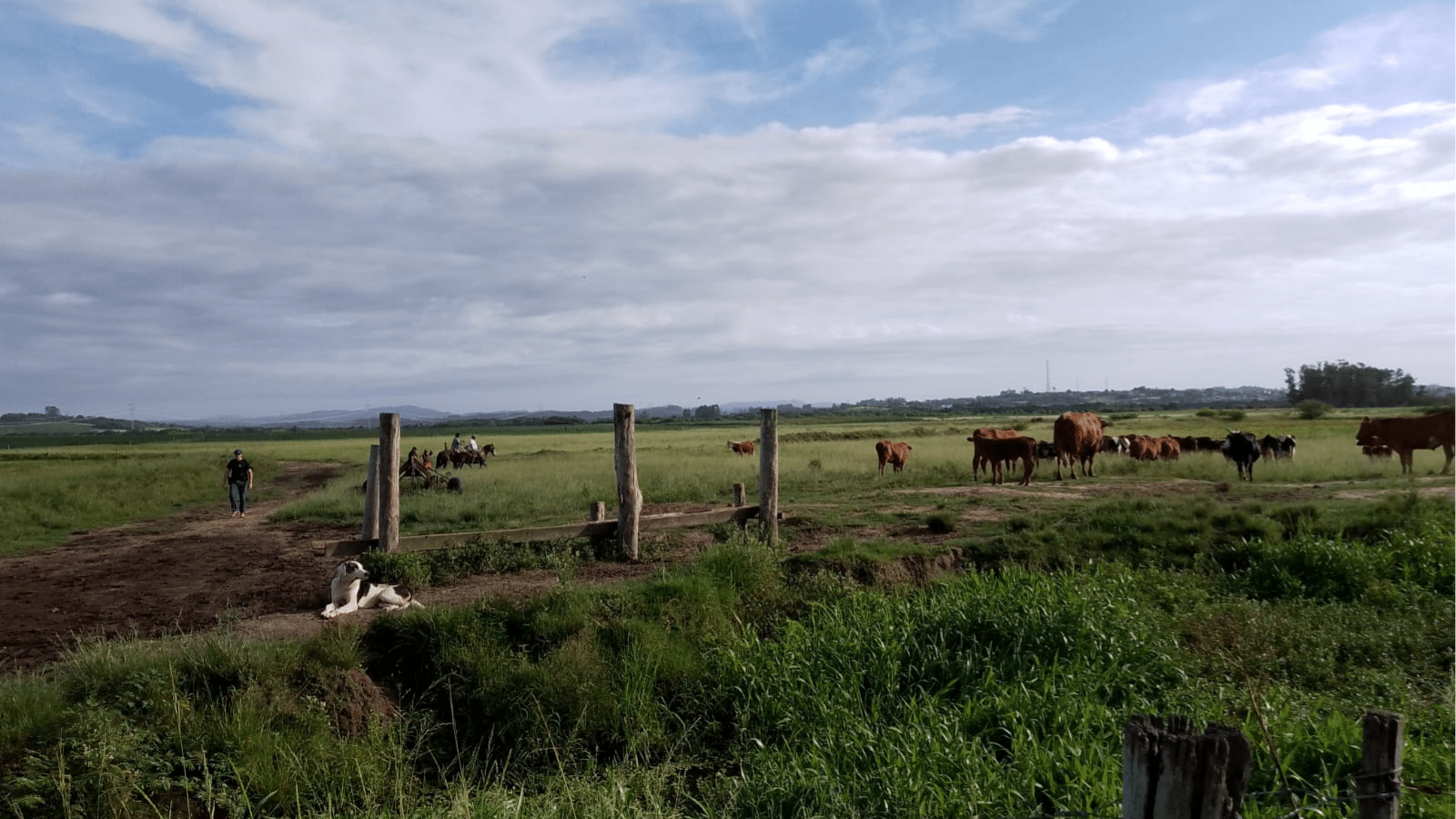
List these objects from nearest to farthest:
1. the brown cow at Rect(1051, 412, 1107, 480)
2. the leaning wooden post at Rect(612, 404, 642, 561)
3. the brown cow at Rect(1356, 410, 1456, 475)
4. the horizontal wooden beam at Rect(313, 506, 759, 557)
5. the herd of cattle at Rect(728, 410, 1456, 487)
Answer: the horizontal wooden beam at Rect(313, 506, 759, 557)
the leaning wooden post at Rect(612, 404, 642, 561)
the brown cow at Rect(1356, 410, 1456, 475)
the herd of cattle at Rect(728, 410, 1456, 487)
the brown cow at Rect(1051, 412, 1107, 480)

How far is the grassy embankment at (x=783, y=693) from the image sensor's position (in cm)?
545

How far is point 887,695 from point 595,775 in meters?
2.46

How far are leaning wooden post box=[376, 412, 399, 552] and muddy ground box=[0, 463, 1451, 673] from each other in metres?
0.74

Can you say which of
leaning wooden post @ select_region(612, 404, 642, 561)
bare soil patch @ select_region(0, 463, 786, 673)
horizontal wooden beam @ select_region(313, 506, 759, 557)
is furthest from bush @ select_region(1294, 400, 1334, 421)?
leaning wooden post @ select_region(612, 404, 642, 561)

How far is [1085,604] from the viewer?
26.0 ft

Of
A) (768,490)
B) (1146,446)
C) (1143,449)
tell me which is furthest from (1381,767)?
(1146,446)

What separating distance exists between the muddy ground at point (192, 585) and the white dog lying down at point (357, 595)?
0.74 ft

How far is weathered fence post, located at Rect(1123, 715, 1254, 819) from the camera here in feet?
7.75

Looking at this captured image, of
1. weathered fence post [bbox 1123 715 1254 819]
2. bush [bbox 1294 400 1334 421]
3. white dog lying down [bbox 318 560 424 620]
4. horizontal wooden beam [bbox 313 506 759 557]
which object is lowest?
white dog lying down [bbox 318 560 424 620]

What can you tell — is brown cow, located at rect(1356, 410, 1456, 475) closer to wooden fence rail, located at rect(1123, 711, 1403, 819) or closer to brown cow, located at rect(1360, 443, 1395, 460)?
brown cow, located at rect(1360, 443, 1395, 460)

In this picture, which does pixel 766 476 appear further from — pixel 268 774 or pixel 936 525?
pixel 268 774

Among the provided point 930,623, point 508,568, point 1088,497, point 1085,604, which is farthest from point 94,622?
point 1088,497

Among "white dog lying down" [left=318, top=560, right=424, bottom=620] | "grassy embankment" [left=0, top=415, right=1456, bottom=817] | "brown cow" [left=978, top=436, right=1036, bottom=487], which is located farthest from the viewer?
"brown cow" [left=978, top=436, right=1036, bottom=487]

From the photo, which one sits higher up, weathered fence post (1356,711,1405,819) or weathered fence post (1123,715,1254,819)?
weathered fence post (1123,715,1254,819)
